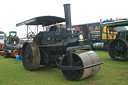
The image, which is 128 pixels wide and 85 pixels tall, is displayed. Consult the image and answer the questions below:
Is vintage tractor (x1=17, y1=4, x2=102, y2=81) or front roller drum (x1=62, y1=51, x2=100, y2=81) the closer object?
front roller drum (x1=62, y1=51, x2=100, y2=81)

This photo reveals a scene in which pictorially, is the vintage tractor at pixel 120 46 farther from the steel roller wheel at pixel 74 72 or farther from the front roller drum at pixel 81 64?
the steel roller wheel at pixel 74 72

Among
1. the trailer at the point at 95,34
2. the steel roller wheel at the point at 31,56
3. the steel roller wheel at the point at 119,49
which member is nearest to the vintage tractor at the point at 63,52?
the steel roller wheel at the point at 31,56

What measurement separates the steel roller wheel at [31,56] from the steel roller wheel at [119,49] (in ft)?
14.4

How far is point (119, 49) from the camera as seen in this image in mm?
8648

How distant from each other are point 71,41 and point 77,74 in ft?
4.00

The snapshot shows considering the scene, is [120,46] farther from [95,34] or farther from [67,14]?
[95,34]

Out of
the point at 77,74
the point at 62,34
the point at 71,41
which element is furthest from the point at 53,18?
the point at 77,74

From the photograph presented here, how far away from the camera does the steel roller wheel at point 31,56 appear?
6.30m

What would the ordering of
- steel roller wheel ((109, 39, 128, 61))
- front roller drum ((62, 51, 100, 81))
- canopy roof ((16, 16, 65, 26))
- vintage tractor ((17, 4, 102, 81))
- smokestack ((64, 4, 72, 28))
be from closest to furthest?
front roller drum ((62, 51, 100, 81)), vintage tractor ((17, 4, 102, 81)), smokestack ((64, 4, 72, 28)), canopy roof ((16, 16, 65, 26)), steel roller wheel ((109, 39, 128, 61))

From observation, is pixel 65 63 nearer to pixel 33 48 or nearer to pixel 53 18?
pixel 33 48

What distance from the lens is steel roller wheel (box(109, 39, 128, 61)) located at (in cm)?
843

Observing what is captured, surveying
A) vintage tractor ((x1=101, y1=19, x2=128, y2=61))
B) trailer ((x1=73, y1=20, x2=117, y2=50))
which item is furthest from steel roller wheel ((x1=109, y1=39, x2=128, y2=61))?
trailer ((x1=73, y1=20, x2=117, y2=50))

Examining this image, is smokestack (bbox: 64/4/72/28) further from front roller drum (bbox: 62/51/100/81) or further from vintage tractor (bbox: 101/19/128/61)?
vintage tractor (bbox: 101/19/128/61)

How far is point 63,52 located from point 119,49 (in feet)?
12.7
